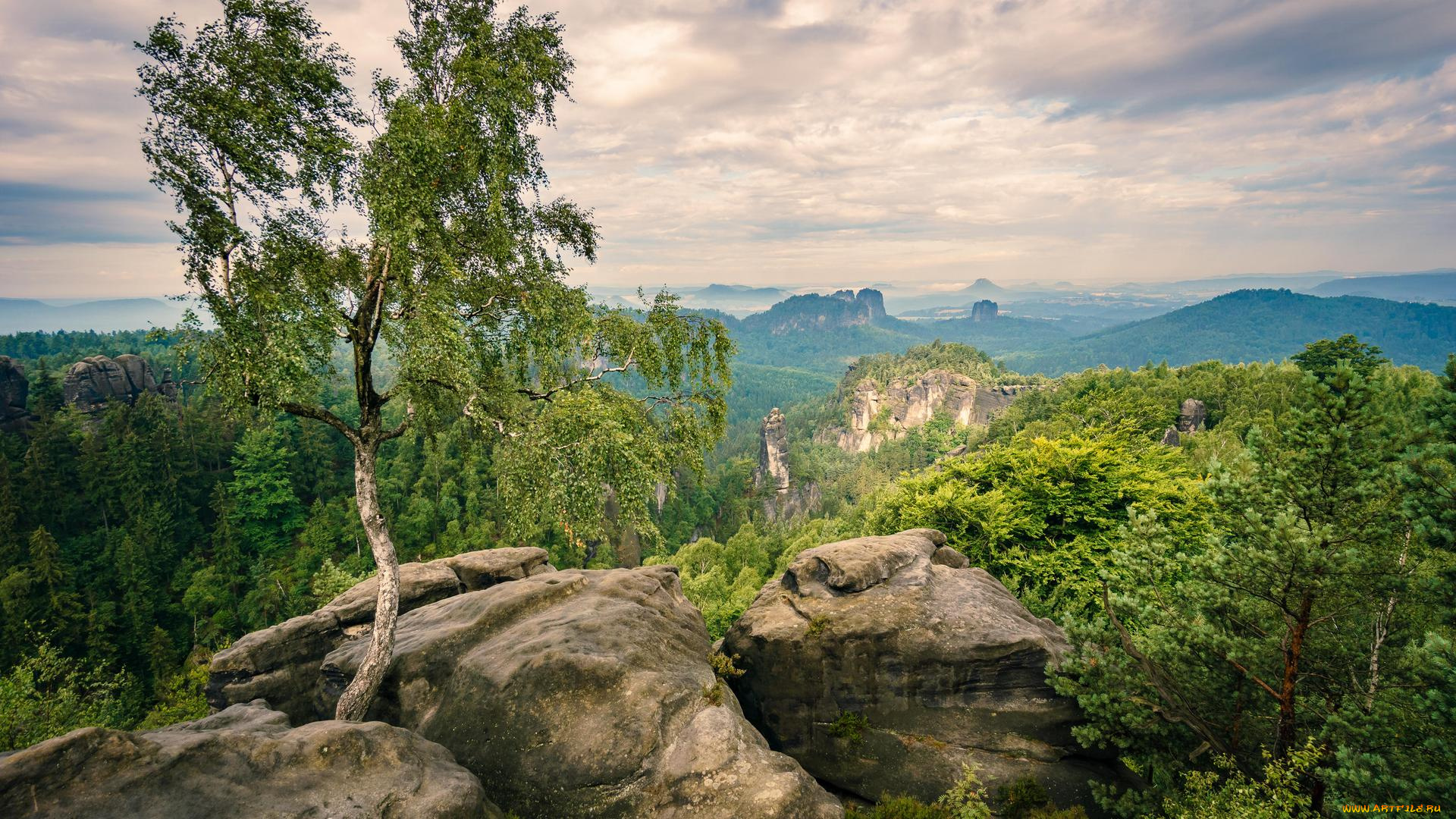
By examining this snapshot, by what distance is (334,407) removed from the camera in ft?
254

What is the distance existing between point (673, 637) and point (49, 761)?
9.44 m

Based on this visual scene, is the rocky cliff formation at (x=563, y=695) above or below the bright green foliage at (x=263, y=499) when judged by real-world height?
above

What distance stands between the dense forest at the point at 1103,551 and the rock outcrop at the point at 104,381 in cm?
267

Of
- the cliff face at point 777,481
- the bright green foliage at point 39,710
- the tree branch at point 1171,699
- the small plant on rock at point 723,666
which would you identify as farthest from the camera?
the cliff face at point 777,481

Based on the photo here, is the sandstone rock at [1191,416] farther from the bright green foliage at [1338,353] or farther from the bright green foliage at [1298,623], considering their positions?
the bright green foliage at [1298,623]

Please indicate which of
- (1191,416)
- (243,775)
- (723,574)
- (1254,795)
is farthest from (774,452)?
(243,775)

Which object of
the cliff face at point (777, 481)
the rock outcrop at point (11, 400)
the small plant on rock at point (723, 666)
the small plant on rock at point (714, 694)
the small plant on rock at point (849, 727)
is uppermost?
the rock outcrop at point (11, 400)

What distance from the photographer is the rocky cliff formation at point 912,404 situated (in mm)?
153375

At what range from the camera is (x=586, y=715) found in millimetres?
9898

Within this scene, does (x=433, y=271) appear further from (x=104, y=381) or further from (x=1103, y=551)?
(x=104, y=381)

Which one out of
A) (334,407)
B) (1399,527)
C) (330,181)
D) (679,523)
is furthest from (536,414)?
(334,407)

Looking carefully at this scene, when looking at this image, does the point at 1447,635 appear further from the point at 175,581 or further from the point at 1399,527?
the point at 175,581

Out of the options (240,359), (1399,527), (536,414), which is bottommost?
(1399,527)

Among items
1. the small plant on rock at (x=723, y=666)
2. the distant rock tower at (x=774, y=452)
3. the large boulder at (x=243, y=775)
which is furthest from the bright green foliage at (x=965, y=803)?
the distant rock tower at (x=774, y=452)
